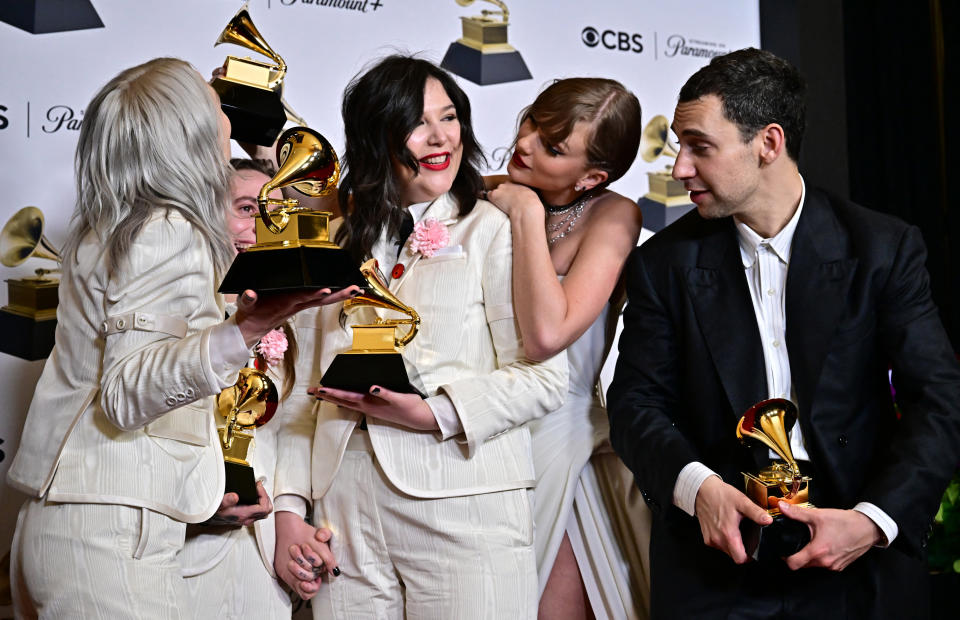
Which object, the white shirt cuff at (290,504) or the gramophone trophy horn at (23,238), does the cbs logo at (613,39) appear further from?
the white shirt cuff at (290,504)

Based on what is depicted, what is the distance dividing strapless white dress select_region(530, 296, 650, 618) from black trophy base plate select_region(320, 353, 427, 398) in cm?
73

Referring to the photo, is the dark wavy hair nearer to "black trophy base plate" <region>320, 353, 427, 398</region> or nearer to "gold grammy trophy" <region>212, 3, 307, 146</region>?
"gold grammy trophy" <region>212, 3, 307, 146</region>

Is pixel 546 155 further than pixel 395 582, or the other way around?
pixel 546 155

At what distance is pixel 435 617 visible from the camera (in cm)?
225

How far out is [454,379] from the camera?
2361mm

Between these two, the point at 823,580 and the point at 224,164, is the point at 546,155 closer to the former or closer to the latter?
the point at 224,164

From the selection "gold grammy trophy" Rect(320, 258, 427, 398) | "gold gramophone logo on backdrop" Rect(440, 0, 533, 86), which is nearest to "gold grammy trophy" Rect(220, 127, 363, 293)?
"gold grammy trophy" Rect(320, 258, 427, 398)

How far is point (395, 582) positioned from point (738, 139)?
131 centimetres

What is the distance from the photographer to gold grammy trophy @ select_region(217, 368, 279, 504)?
2193mm

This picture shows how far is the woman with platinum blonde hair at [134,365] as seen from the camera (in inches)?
72.7

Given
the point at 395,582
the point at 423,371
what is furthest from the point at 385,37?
the point at 395,582

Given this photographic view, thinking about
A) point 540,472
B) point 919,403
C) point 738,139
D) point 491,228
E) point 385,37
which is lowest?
point 540,472

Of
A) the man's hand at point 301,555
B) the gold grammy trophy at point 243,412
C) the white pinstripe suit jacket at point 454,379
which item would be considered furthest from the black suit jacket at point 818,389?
the gold grammy trophy at point 243,412

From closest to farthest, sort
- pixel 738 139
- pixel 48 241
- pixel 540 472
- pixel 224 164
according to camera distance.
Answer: pixel 224 164 < pixel 738 139 < pixel 540 472 < pixel 48 241
